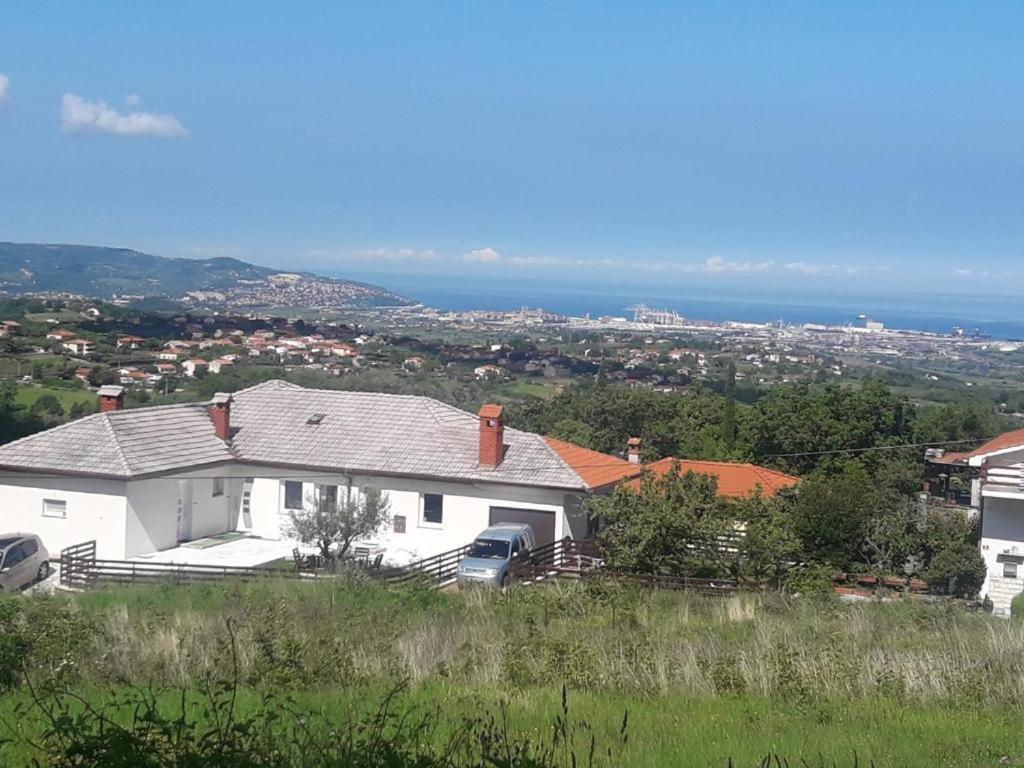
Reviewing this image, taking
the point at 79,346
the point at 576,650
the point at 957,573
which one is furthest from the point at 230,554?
the point at 79,346

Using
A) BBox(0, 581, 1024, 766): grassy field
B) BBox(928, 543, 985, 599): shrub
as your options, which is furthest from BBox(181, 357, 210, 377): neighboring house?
BBox(0, 581, 1024, 766): grassy field

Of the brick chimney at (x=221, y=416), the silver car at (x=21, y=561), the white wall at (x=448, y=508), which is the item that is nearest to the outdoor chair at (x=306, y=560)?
the white wall at (x=448, y=508)

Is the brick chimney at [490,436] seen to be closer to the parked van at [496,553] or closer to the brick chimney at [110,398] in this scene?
the parked van at [496,553]

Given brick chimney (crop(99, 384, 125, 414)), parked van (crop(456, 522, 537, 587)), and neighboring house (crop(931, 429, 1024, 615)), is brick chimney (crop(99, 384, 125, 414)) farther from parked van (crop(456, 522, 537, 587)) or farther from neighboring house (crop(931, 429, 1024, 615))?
neighboring house (crop(931, 429, 1024, 615))

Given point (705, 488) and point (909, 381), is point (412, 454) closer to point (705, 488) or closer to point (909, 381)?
point (705, 488)

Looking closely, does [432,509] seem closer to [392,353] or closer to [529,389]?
[529,389]

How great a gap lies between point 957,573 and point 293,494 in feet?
57.9

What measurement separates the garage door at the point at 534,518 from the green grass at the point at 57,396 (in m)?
24.8

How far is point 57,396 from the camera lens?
4894cm

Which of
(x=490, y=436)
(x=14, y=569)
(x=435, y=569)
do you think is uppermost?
(x=490, y=436)

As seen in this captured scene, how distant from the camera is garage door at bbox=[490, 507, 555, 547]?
28.6m

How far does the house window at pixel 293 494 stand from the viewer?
30.6 m

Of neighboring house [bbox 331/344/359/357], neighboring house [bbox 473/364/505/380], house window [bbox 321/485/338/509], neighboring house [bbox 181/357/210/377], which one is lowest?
house window [bbox 321/485/338/509]

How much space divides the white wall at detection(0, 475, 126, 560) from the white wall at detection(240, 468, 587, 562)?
4258 mm
